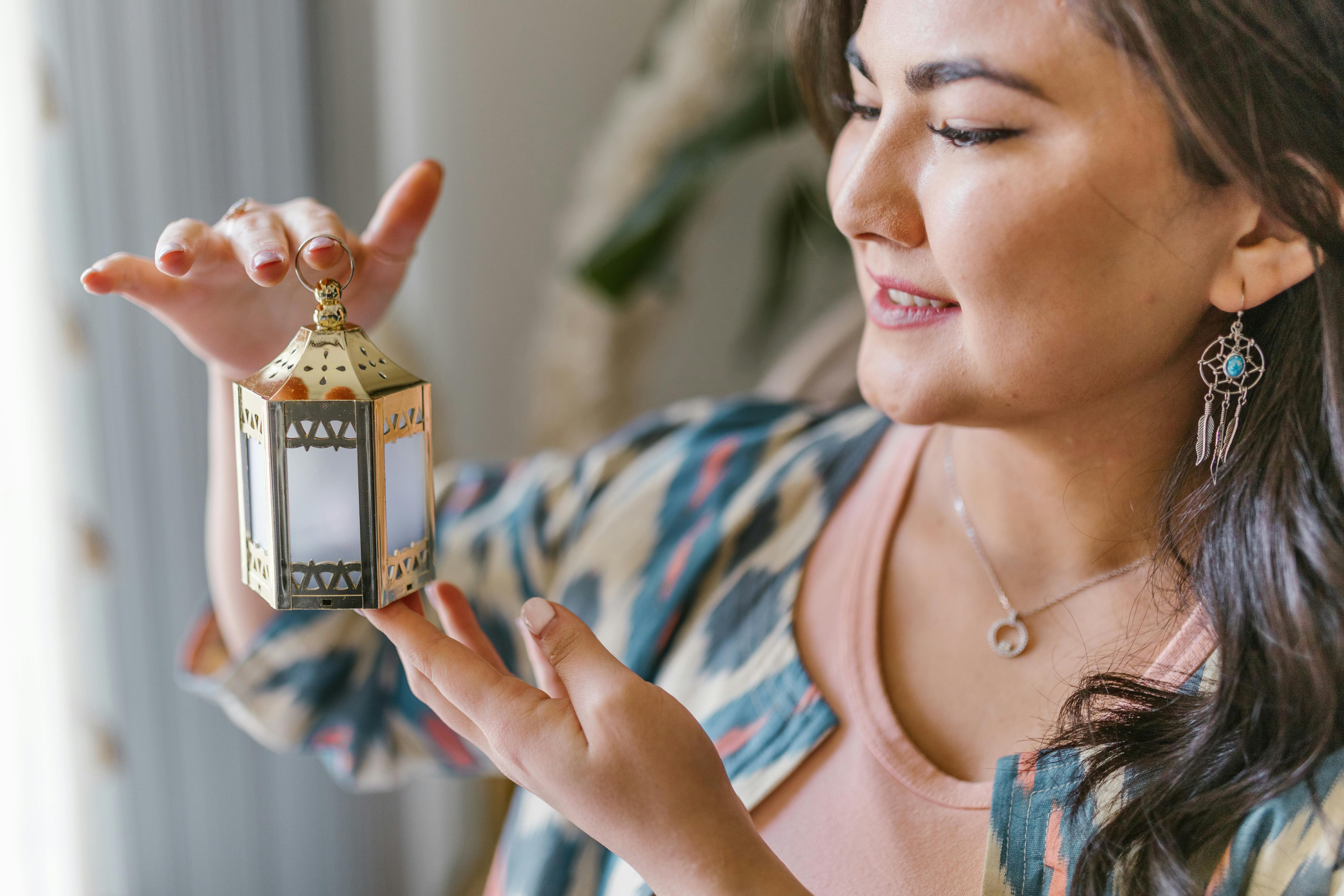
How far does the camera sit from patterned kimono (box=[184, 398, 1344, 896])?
2.81ft

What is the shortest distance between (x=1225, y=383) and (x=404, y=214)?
65 centimetres

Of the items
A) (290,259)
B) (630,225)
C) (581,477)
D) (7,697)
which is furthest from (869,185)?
(7,697)

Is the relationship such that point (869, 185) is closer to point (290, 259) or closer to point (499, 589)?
point (290, 259)

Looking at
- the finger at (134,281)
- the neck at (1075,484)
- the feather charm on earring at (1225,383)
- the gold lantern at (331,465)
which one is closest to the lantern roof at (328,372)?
the gold lantern at (331,465)

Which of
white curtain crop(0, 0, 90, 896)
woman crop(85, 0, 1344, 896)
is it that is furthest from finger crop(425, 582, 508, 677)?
white curtain crop(0, 0, 90, 896)

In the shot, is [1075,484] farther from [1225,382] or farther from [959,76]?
[959,76]

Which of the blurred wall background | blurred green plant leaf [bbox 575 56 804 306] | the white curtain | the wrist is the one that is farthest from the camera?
blurred green plant leaf [bbox 575 56 804 306]

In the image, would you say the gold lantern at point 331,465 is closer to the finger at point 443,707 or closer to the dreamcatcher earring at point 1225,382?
the finger at point 443,707

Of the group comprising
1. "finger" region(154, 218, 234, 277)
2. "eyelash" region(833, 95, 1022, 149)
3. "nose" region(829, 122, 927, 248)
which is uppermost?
"eyelash" region(833, 95, 1022, 149)

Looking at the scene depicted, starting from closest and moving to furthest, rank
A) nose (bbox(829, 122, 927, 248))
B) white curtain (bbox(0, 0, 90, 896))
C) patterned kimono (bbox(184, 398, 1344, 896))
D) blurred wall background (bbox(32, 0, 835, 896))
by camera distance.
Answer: nose (bbox(829, 122, 927, 248))
patterned kimono (bbox(184, 398, 1344, 896))
white curtain (bbox(0, 0, 90, 896))
blurred wall background (bbox(32, 0, 835, 896))

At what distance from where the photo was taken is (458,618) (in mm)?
807

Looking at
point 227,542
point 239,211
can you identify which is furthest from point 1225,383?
point 227,542

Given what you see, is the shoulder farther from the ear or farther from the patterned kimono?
the ear

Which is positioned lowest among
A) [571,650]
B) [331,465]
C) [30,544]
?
[30,544]
